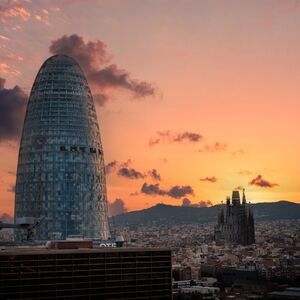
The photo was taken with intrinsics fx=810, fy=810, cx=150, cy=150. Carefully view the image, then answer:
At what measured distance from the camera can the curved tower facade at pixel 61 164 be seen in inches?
7106

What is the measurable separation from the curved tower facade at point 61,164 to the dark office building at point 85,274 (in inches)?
2591

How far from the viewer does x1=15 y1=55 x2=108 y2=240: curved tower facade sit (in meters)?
180

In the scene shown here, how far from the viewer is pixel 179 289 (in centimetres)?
19962

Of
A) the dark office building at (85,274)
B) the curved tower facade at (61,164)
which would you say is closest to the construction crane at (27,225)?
the curved tower facade at (61,164)

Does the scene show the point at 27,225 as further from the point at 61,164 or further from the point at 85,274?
the point at 85,274

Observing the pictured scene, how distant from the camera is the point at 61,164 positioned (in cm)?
18062

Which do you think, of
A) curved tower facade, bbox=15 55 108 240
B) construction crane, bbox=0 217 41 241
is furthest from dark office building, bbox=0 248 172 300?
curved tower facade, bbox=15 55 108 240

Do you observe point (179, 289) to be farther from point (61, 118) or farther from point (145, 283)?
point (145, 283)

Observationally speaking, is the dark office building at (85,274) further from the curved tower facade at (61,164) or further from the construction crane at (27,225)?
the curved tower facade at (61,164)

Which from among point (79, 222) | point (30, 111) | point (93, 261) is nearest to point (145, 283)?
point (93, 261)

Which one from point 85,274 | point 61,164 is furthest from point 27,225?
point 85,274

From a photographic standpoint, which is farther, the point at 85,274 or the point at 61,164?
the point at 61,164

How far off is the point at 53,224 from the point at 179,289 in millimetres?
38917

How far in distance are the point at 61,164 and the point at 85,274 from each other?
74.4m
